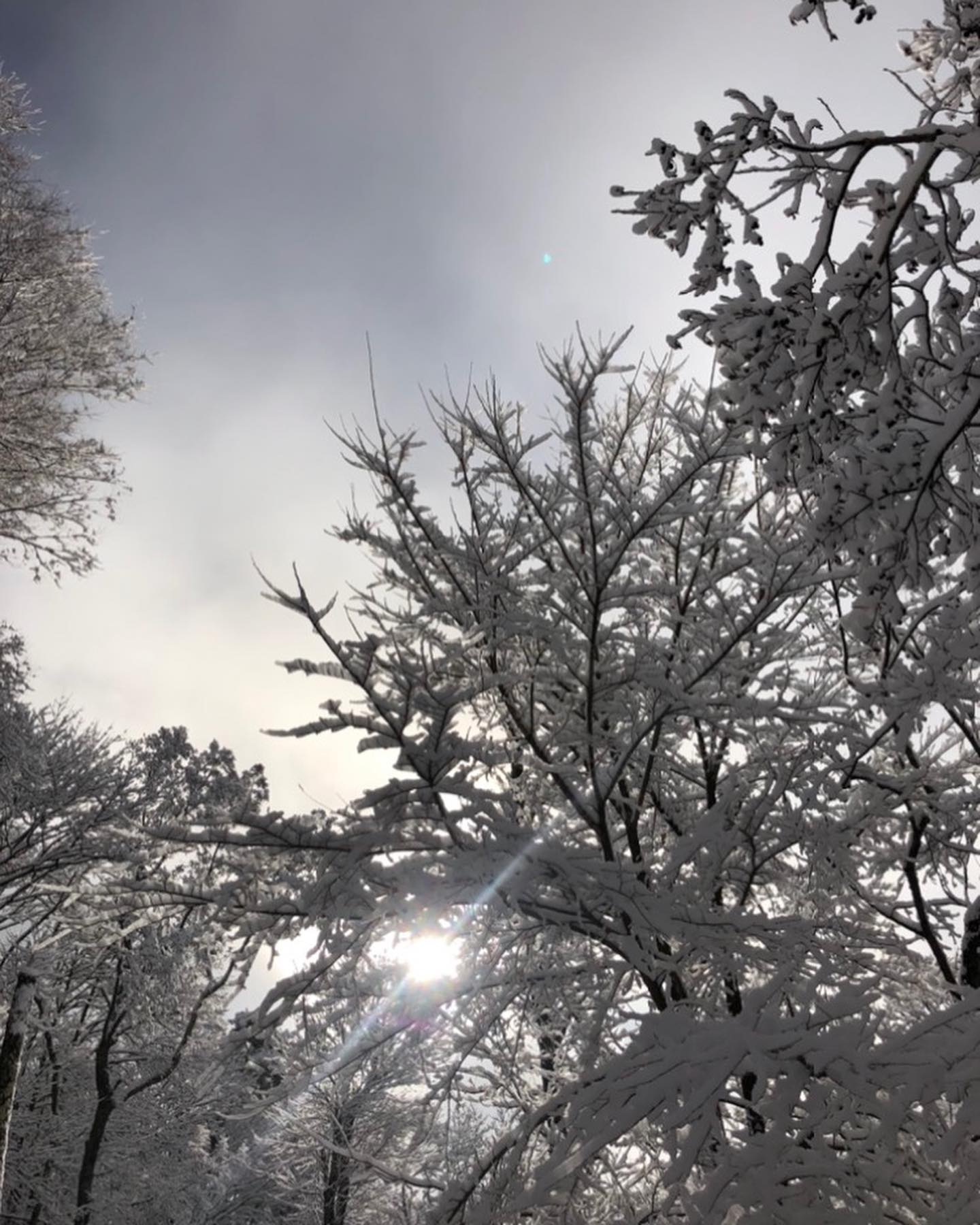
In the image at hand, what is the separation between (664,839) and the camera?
530cm

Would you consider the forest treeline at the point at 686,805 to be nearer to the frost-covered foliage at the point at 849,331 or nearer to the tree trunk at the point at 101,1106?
the frost-covered foliage at the point at 849,331

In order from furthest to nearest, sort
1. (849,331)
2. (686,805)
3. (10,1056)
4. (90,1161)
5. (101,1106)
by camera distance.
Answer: (101,1106) < (90,1161) < (10,1056) < (686,805) < (849,331)

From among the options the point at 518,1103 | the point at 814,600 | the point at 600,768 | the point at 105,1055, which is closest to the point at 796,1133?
the point at 600,768

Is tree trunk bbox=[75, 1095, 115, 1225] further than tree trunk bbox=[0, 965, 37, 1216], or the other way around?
tree trunk bbox=[75, 1095, 115, 1225]

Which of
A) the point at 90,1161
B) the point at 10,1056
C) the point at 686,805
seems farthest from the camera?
the point at 90,1161

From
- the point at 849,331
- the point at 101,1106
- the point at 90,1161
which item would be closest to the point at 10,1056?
the point at 90,1161

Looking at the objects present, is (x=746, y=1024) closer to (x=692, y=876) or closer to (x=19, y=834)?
(x=692, y=876)

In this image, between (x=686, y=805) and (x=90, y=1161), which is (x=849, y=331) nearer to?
(x=686, y=805)

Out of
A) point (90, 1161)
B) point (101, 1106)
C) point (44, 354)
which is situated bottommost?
point (90, 1161)

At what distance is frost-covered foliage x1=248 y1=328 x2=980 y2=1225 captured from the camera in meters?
1.70

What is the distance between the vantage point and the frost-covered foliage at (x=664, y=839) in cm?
170

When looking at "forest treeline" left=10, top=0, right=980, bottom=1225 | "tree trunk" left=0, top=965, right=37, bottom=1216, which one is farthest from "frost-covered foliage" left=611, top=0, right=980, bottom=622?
"tree trunk" left=0, top=965, right=37, bottom=1216

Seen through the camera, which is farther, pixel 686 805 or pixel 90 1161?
pixel 90 1161

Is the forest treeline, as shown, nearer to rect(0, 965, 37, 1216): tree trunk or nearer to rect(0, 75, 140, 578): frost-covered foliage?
rect(0, 965, 37, 1216): tree trunk
